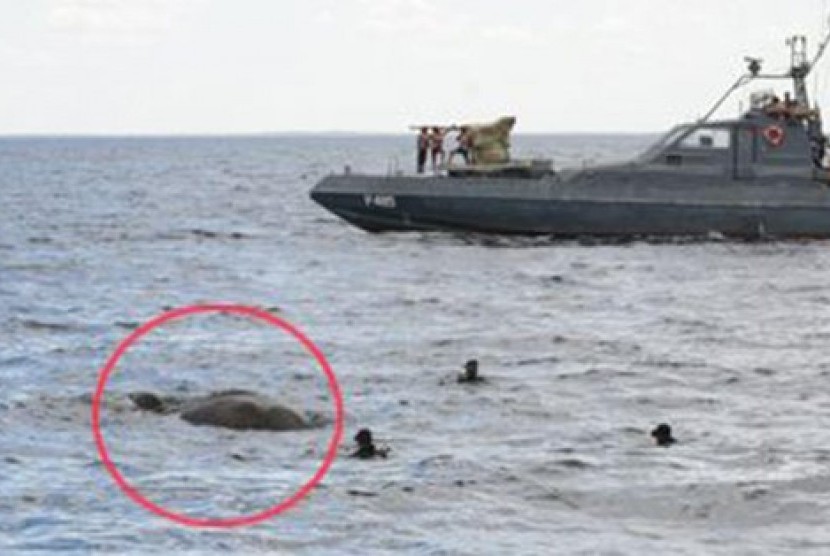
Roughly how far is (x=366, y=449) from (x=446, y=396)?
644 centimetres

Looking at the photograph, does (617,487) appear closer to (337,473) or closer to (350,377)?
(337,473)

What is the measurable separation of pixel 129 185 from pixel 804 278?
10021 centimetres

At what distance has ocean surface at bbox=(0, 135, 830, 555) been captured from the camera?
75.3 ft

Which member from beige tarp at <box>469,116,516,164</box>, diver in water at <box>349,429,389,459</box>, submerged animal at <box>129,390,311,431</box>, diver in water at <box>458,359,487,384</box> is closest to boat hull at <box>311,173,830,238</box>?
beige tarp at <box>469,116,516,164</box>

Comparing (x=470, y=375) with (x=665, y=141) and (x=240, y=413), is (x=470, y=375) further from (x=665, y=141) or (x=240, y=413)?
(x=665, y=141)

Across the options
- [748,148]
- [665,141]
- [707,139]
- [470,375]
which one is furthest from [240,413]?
[665,141]

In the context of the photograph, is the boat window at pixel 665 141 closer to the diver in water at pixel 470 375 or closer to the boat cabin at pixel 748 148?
the boat cabin at pixel 748 148

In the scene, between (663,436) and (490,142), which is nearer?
(663,436)

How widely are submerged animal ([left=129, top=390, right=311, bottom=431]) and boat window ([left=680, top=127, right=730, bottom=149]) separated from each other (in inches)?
1408

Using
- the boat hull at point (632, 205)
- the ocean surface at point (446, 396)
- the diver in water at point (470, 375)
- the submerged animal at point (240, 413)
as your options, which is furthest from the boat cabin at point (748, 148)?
the submerged animal at point (240, 413)

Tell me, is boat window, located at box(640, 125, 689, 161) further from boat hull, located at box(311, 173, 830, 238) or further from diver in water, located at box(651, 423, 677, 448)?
diver in water, located at box(651, 423, 677, 448)

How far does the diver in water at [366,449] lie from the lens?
1060 inches

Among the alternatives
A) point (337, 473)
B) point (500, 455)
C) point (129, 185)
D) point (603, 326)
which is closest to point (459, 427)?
point (500, 455)

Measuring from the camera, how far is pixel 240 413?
2953 cm
